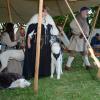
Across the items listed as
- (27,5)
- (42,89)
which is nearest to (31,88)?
(42,89)

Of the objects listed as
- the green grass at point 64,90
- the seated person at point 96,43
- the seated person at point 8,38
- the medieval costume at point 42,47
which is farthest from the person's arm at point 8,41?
the seated person at point 96,43

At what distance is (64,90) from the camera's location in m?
8.00

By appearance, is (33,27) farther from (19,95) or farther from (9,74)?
(19,95)

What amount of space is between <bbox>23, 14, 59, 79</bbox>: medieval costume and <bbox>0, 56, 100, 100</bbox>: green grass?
0.97ft

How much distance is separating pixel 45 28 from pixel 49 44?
40 centimetres

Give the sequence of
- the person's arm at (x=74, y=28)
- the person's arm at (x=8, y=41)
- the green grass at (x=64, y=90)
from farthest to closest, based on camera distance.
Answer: the person's arm at (x=74, y=28)
the person's arm at (x=8, y=41)
the green grass at (x=64, y=90)

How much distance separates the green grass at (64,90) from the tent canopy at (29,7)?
274 cm

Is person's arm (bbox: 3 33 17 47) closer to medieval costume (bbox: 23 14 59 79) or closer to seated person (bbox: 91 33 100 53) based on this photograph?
medieval costume (bbox: 23 14 59 79)

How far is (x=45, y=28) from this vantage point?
9.16 meters

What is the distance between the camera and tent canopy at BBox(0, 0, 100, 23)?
11.8m

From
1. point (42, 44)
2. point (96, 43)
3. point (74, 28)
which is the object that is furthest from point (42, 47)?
point (96, 43)

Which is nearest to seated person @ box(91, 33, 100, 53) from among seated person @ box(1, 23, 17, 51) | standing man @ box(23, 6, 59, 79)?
seated person @ box(1, 23, 17, 51)

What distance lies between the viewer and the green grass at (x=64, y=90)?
7.33m

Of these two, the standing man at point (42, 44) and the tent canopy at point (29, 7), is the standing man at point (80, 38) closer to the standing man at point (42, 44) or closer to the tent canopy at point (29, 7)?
the tent canopy at point (29, 7)
